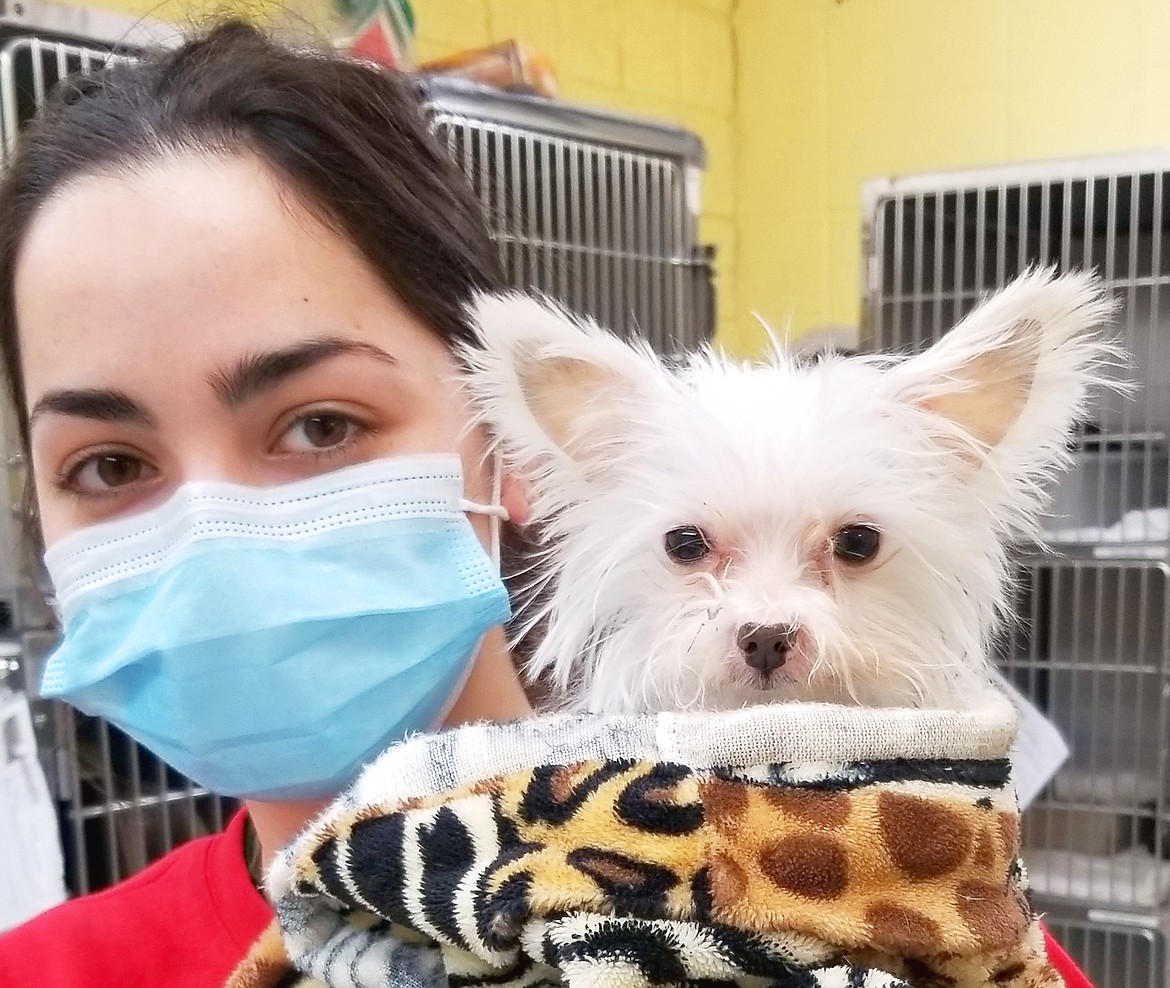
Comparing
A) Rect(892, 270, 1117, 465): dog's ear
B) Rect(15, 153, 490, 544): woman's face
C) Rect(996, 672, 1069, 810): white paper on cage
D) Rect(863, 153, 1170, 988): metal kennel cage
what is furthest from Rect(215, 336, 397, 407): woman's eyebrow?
Rect(996, 672, 1069, 810): white paper on cage

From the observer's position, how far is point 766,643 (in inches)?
22.0

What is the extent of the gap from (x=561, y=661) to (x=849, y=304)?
1.45 metres

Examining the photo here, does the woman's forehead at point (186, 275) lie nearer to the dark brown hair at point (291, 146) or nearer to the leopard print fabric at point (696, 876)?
the dark brown hair at point (291, 146)

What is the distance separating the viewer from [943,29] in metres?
1.81

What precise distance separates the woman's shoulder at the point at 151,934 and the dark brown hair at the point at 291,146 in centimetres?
36

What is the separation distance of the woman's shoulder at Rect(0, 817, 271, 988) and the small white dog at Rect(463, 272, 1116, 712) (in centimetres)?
32

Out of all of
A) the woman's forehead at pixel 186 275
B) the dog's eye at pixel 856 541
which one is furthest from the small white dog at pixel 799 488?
the woman's forehead at pixel 186 275

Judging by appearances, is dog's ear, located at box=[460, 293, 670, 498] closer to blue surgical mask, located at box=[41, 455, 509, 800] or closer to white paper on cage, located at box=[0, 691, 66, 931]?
blue surgical mask, located at box=[41, 455, 509, 800]

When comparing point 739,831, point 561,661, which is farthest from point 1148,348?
point 739,831

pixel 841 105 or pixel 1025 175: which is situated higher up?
pixel 841 105

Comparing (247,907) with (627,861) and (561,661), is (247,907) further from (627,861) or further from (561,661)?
(627,861)

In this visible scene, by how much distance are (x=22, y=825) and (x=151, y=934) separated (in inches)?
8.6

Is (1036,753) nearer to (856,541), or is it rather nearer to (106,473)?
(856,541)

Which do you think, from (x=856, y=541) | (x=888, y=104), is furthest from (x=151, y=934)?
(x=888, y=104)
